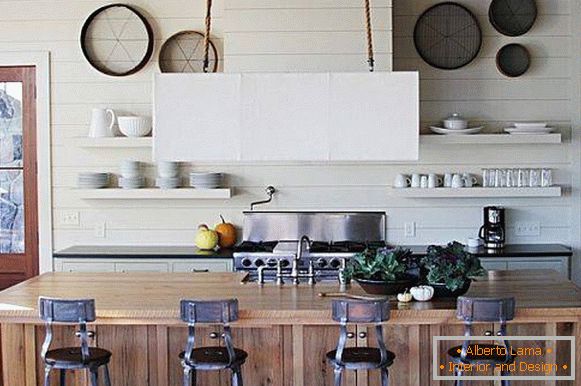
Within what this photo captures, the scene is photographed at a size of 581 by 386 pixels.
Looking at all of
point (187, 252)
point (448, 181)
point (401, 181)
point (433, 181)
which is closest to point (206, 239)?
point (187, 252)

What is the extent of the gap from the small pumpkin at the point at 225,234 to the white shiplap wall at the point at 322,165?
13 centimetres

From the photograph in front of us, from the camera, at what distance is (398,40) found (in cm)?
656

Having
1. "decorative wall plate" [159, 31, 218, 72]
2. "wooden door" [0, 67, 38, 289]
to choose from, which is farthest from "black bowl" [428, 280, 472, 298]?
"wooden door" [0, 67, 38, 289]

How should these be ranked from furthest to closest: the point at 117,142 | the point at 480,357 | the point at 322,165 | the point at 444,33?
the point at 322,165, the point at 444,33, the point at 117,142, the point at 480,357

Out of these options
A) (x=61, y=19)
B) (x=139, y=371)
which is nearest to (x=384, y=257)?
(x=139, y=371)

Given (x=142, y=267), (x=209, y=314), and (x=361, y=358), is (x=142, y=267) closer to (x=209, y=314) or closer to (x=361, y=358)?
(x=209, y=314)

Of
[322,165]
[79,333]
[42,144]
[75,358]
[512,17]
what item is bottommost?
[75,358]

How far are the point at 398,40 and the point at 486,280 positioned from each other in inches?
93.6

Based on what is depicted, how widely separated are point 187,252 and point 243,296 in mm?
1950

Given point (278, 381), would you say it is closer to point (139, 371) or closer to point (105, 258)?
point (139, 371)

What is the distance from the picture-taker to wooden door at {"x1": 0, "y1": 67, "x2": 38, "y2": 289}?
22.0 ft

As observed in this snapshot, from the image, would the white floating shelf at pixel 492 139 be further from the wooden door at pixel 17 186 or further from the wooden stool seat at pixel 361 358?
the wooden door at pixel 17 186

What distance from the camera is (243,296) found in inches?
175

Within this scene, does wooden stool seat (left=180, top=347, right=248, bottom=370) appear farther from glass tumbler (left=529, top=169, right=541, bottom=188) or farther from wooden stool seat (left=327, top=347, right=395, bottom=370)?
glass tumbler (left=529, top=169, right=541, bottom=188)
